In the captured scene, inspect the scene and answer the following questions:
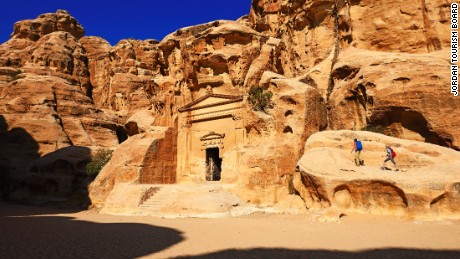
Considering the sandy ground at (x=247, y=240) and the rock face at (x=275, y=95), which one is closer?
the sandy ground at (x=247, y=240)

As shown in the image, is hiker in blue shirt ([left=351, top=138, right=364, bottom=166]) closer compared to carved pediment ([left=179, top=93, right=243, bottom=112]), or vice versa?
hiker in blue shirt ([left=351, top=138, right=364, bottom=166])

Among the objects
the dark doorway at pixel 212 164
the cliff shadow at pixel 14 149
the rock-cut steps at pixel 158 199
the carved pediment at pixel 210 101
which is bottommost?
the rock-cut steps at pixel 158 199

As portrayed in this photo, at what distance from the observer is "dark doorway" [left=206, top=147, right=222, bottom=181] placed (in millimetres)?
26516

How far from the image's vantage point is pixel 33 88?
40.6 metres

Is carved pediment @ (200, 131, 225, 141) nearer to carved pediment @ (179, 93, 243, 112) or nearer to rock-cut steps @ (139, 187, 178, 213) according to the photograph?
carved pediment @ (179, 93, 243, 112)

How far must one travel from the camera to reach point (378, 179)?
13305 mm

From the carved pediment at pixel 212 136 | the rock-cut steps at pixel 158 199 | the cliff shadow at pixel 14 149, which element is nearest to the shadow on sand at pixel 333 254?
the rock-cut steps at pixel 158 199

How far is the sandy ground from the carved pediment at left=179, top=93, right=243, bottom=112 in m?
12.7

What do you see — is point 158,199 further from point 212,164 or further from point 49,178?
point 49,178

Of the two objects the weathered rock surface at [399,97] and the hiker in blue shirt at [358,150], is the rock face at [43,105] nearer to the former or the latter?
the weathered rock surface at [399,97]

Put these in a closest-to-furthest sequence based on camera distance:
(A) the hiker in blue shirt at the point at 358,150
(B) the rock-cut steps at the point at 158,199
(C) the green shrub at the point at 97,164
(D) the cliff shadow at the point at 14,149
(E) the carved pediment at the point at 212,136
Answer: (A) the hiker in blue shirt at the point at 358,150
(B) the rock-cut steps at the point at 158,199
(E) the carved pediment at the point at 212,136
(C) the green shrub at the point at 97,164
(D) the cliff shadow at the point at 14,149

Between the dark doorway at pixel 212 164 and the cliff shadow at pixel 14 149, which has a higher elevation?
the cliff shadow at pixel 14 149

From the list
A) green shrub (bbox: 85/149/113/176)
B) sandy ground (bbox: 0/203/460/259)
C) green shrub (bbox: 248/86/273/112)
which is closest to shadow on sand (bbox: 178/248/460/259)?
sandy ground (bbox: 0/203/460/259)

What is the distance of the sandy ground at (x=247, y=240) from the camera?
27.7 ft
